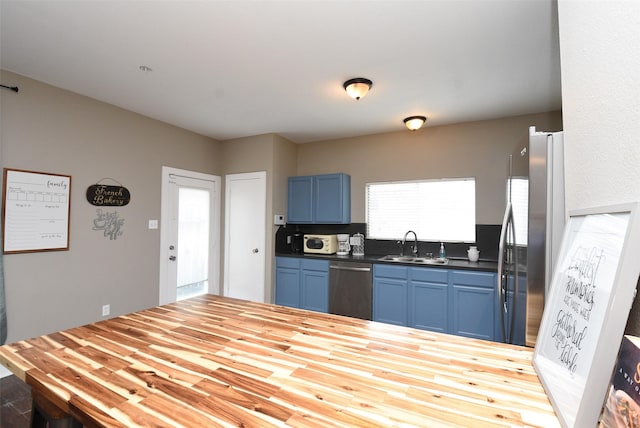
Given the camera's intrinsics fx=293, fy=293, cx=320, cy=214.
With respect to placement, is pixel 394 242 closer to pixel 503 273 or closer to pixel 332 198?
pixel 332 198

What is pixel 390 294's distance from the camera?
3.43 m

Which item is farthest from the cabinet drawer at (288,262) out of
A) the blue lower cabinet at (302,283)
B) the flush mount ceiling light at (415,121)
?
the flush mount ceiling light at (415,121)

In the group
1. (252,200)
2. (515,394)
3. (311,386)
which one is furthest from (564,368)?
(252,200)

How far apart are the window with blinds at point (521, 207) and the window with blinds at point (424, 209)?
1682mm

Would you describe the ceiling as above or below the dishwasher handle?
above

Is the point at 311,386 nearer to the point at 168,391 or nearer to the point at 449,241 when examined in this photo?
the point at 168,391

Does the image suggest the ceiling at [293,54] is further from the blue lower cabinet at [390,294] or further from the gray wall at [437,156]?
the blue lower cabinet at [390,294]

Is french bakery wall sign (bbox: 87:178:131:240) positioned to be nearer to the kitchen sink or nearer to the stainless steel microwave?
the stainless steel microwave

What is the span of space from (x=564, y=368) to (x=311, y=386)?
2.10ft

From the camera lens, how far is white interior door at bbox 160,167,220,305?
381cm

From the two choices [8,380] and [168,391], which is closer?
[168,391]

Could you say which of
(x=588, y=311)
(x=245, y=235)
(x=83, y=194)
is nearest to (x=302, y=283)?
(x=245, y=235)

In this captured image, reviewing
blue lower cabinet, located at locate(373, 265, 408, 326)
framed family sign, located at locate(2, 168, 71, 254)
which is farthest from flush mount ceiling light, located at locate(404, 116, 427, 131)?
framed family sign, located at locate(2, 168, 71, 254)

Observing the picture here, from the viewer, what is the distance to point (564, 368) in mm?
722
